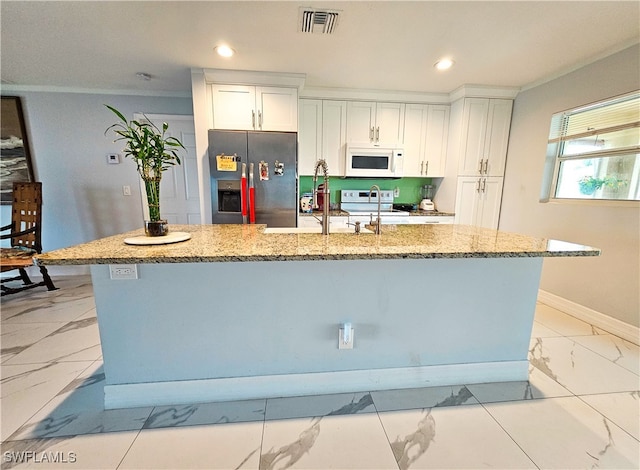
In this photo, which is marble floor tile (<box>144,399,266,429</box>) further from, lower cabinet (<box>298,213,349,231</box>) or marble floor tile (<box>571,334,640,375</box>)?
marble floor tile (<box>571,334,640,375</box>)

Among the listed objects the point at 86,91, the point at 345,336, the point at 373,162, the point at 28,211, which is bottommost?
the point at 345,336

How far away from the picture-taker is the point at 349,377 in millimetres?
1465

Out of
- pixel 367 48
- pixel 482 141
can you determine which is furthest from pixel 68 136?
pixel 482 141

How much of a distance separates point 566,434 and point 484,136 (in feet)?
9.84

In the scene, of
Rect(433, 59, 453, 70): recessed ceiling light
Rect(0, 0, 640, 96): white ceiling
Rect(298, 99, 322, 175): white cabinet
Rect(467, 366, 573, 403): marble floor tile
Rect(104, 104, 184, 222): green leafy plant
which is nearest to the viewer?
Rect(104, 104, 184, 222): green leafy plant

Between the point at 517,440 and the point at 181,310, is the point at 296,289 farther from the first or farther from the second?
the point at 517,440

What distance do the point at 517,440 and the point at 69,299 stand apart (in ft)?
12.5

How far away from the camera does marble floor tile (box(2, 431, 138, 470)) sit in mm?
1073

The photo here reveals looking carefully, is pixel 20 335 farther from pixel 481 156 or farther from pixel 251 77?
pixel 481 156

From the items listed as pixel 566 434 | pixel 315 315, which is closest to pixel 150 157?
pixel 315 315

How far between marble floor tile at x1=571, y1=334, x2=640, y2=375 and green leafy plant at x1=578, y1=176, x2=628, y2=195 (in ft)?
4.10

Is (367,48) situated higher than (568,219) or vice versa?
(367,48)

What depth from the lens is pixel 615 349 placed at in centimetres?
194

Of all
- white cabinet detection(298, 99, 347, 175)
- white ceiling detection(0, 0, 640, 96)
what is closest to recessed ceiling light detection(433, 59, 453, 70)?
white ceiling detection(0, 0, 640, 96)
